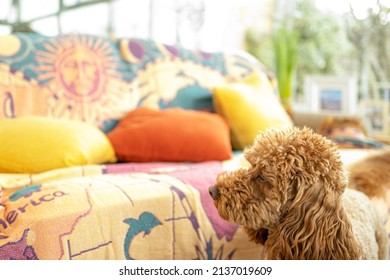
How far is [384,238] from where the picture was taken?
5.26ft

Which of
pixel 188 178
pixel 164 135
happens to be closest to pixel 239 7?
pixel 164 135

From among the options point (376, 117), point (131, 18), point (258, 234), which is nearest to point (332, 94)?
point (376, 117)

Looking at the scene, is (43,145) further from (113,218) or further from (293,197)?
(293,197)

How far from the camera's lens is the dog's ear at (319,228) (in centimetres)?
115

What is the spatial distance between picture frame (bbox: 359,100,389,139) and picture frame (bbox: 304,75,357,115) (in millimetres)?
124

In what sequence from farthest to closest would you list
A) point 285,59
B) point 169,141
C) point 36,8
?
point 285,59
point 36,8
point 169,141

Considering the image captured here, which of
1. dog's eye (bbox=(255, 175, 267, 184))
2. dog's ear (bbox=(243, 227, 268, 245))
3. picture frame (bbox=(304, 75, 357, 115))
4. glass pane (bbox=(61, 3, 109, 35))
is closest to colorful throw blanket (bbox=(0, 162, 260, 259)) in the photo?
dog's ear (bbox=(243, 227, 268, 245))

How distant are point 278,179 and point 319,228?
167mm

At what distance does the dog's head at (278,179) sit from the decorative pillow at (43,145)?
0.74 metres

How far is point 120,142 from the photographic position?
6.79 feet

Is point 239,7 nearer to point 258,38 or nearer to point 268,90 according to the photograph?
point 258,38

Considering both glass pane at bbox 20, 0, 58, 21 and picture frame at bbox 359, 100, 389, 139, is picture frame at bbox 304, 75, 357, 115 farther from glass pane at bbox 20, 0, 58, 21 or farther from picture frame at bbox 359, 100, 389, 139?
glass pane at bbox 20, 0, 58, 21

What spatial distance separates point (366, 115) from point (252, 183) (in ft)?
8.15

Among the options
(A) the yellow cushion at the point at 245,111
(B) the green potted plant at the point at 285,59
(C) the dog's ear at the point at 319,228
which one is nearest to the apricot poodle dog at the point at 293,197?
(C) the dog's ear at the point at 319,228
